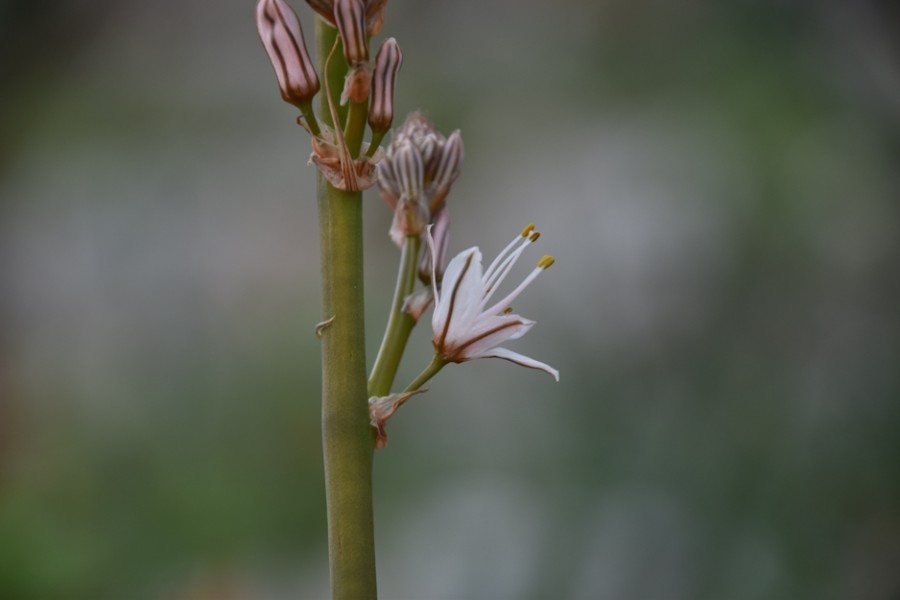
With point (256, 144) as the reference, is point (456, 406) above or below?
below

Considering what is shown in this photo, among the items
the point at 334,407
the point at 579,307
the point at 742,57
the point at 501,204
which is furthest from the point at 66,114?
the point at 334,407

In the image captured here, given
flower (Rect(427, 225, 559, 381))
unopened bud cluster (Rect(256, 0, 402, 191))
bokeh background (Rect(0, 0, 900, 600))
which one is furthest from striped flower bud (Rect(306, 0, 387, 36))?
bokeh background (Rect(0, 0, 900, 600))

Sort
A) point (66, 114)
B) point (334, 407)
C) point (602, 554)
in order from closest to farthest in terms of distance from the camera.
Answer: point (334, 407)
point (602, 554)
point (66, 114)

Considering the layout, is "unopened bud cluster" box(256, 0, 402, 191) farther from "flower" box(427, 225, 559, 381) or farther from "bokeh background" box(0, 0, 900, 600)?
"bokeh background" box(0, 0, 900, 600)

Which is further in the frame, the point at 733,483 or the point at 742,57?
the point at 742,57

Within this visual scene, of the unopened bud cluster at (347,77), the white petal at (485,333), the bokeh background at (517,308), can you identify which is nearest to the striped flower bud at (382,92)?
the unopened bud cluster at (347,77)

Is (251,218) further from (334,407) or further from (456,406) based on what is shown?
(334,407)

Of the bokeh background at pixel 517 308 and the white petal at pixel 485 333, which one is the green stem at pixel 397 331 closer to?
the white petal at pixel 485 333
